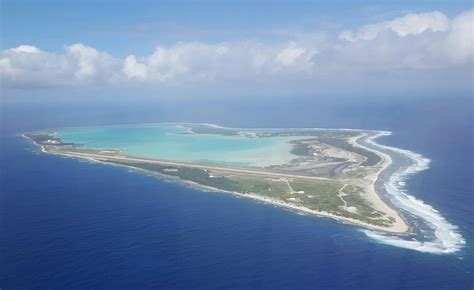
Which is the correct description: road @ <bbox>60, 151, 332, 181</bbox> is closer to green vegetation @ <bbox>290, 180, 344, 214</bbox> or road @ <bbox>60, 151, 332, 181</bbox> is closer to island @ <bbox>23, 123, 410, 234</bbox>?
island @ <bbox>23, 123, 410, 234</bbox>

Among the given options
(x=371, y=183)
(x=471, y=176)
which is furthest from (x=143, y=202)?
(x=471, y=176)

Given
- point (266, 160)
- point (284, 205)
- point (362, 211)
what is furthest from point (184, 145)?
point (362, 211)

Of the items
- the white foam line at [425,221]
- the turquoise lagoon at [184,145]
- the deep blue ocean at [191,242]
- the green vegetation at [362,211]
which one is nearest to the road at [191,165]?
the turquoise lagoon at [184,145]

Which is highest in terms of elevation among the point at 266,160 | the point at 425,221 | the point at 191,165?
the point at 266,160

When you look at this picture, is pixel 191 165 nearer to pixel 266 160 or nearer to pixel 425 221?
pixel 266 160

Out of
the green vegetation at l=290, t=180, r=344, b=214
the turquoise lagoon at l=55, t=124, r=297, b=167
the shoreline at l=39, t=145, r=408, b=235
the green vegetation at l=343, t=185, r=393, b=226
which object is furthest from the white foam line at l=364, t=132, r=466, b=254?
the turquoise lagoon at l=55, t=124, r=297, b=167

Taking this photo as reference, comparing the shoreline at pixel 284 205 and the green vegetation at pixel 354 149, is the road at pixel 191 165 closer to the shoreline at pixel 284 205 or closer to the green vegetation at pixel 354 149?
the shoreline at pixel 284 205
